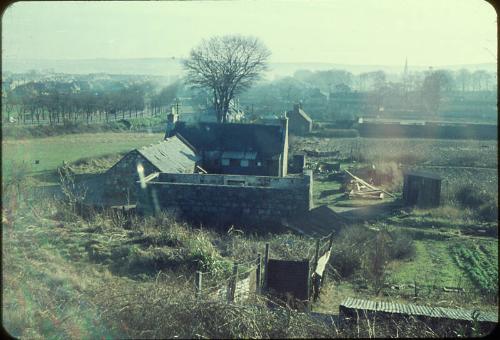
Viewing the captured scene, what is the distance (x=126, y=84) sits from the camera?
145ft

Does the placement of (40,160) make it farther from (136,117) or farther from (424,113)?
(424,113)

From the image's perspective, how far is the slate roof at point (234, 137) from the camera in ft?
68.7

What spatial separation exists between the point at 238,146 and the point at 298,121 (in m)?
18.5

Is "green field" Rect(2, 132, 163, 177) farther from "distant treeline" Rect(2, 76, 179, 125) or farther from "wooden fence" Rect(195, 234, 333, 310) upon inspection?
"wooden fence" Rect(195, 234, 333, 310)

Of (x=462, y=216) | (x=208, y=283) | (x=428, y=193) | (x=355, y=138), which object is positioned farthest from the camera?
(x=355, y=138)

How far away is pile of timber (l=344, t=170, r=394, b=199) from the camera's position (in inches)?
728

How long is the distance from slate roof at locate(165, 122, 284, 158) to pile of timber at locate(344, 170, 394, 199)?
3.39 m

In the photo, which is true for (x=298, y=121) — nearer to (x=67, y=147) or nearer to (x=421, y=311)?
(x=67, y=147)

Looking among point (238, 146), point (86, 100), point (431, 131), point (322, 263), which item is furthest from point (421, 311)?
point (431, 131)

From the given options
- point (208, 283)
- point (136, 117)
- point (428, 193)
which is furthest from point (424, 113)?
point (208, 283)

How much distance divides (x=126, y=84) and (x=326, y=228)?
35.3 meters

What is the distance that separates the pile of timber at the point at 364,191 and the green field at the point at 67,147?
39.9 feet

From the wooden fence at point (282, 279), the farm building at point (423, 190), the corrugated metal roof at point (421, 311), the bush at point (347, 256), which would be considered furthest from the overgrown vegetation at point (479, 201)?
the corrugated metal roof at point (421, 311)

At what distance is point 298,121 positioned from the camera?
3891 cm
